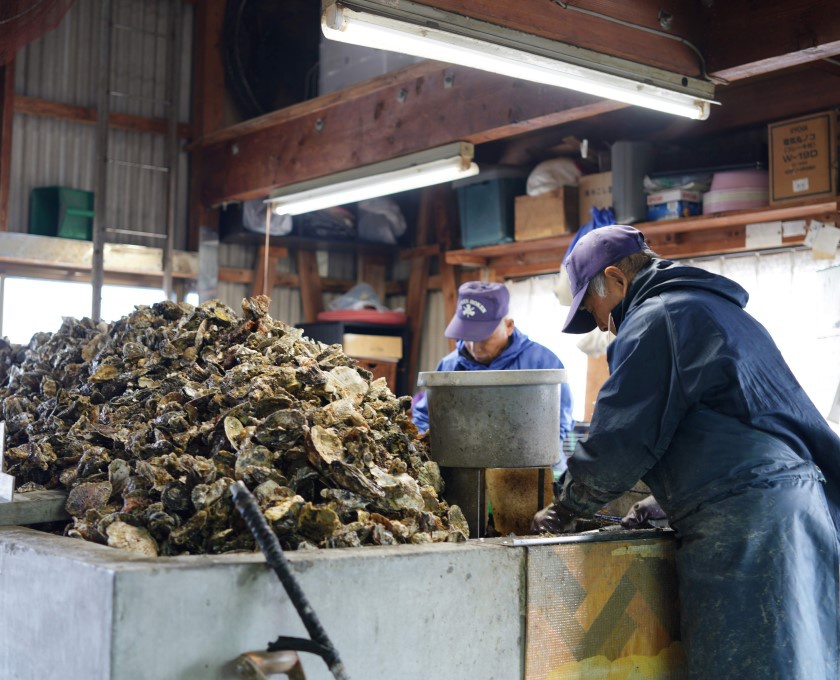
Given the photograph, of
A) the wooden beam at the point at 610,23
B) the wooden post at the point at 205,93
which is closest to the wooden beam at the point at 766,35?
the wooden beam at the point at 610,23

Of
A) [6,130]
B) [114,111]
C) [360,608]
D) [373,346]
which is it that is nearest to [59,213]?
[6,130]

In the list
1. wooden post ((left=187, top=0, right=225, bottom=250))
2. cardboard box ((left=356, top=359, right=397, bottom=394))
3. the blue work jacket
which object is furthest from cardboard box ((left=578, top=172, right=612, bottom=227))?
the blue work jacket

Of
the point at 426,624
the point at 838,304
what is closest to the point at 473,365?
the point at 838,304

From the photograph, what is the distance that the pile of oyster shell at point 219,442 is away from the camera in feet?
7.38

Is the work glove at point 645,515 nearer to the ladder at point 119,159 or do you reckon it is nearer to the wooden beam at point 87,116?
the ladder at point 119,159

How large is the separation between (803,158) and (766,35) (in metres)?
1.37

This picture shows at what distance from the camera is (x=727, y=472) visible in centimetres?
236

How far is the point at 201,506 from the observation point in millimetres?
2240

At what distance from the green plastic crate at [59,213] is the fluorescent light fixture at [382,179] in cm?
147

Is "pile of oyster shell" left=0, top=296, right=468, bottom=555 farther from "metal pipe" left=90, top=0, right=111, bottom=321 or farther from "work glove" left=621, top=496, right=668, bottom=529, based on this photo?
"metal pipe" left=90, top=0, right=111, bottom=321

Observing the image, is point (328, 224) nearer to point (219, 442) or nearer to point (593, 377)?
point (593, 377)

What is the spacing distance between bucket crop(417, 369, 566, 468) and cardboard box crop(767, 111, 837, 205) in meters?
2.73

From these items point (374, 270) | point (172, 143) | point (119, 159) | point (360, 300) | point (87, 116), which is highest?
point (87, 116)

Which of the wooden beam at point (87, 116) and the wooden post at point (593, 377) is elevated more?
the wooden beam at point (87, 116)
